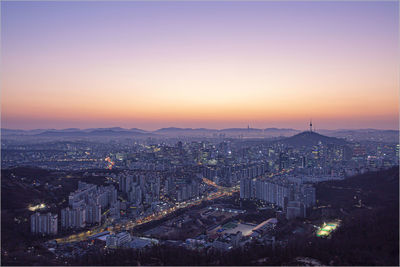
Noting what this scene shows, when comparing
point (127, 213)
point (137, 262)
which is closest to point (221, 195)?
point (127, 213)

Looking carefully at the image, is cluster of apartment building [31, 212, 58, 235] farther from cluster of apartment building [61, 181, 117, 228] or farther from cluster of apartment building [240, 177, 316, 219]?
cluster of apartment building [240, 177, 316, 219]

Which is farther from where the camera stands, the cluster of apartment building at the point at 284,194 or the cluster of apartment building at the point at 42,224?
the cluster of apartment building at the point at 284,194

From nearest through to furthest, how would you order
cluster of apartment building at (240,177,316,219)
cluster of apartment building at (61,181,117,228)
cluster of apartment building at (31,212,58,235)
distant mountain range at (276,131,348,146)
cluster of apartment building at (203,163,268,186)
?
cluster of apartment building at (31,212,58,235) < cluster of apartment building at (61,181,117,228) < cluster of apartment building at (240,177,316,219) < cluster of apartment building at (203,163,268,186) < distant mountain range at (276,131,348,146)

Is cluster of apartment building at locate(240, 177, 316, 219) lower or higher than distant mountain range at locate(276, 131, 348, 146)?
lower

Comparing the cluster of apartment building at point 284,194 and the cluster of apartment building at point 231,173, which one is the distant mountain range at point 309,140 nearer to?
the cluster of apartment building at point 231,173

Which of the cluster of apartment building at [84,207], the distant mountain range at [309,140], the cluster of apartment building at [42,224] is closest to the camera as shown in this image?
the cluster of apartment building at [42,224]

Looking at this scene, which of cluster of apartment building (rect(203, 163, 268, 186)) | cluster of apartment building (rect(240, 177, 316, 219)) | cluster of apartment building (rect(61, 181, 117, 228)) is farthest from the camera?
cluster of apartment building (rect(203, 163, 268, 186))

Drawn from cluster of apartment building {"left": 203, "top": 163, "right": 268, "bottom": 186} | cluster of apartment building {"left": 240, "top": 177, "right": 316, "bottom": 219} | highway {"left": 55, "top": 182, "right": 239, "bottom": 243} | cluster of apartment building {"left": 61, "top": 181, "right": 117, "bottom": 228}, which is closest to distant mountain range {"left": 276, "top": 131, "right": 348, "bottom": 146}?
cluster of apartment building {"left": 203, "top": 163, "right": 268, "bottom": 186}

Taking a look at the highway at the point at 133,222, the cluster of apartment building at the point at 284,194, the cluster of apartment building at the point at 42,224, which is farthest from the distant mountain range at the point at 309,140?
the cluster of apartment building at the point at 42,224

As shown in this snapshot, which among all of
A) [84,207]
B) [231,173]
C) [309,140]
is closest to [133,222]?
[84,207]

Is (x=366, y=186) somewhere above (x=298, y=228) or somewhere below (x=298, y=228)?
above

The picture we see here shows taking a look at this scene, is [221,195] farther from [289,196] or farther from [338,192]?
[338,192]
